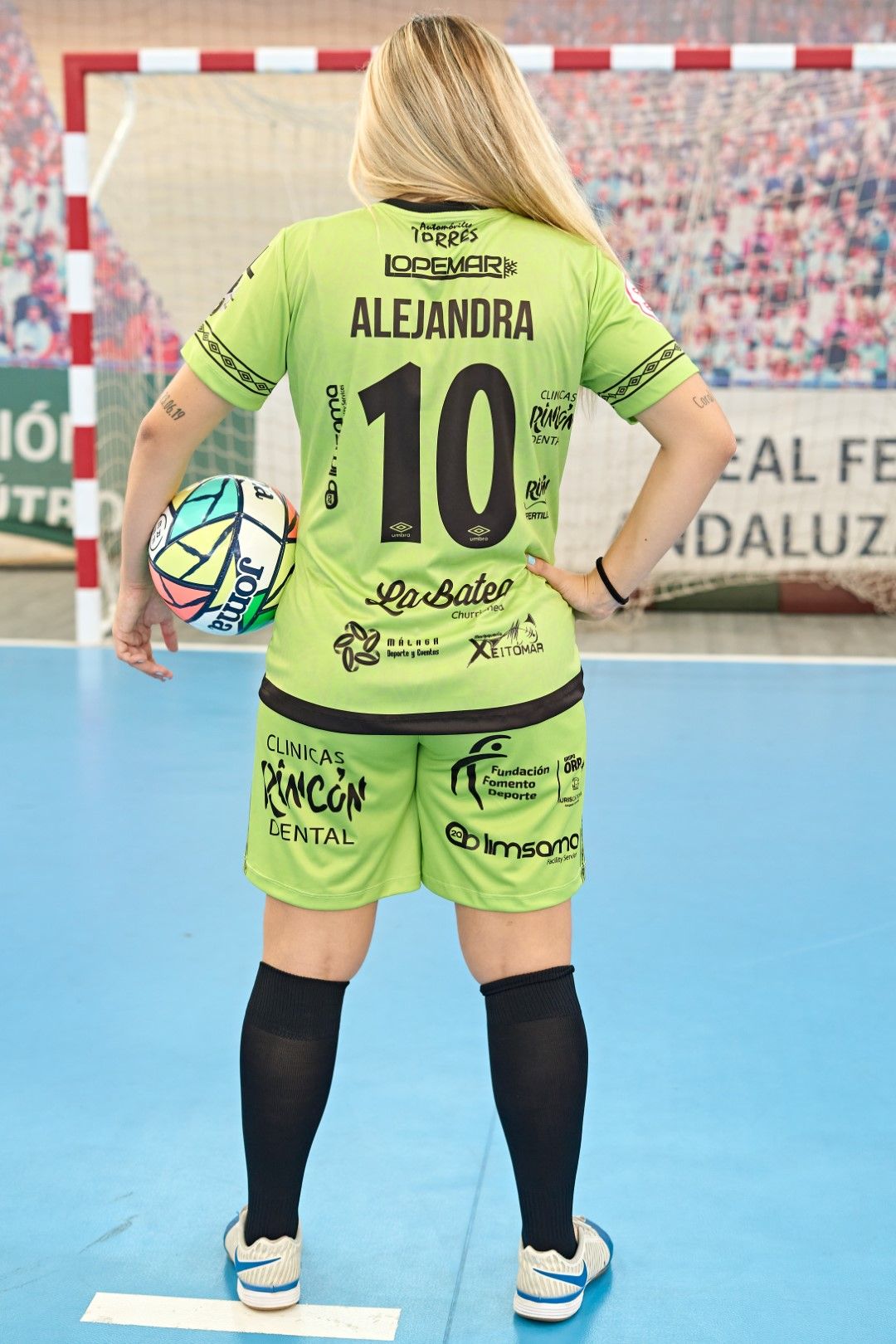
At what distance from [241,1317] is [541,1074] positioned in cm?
54

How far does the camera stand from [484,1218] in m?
2.27

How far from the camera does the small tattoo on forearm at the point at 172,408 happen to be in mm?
1869

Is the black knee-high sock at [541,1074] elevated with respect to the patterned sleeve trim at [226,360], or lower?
lower

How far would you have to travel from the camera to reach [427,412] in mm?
1801

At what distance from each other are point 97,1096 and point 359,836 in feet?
3.32

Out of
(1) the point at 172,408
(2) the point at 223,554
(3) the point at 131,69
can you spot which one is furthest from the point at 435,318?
(3) the point at 131,69

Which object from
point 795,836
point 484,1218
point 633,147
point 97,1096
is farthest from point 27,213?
point 484,1218

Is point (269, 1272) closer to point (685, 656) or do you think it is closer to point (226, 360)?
point (226, 360)

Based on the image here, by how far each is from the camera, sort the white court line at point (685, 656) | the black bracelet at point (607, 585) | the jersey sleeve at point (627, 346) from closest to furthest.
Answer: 1. the jersey sleeve at point (627, 346)
2. the black bracelet at point (607, 585)
3. the white court line at point (685, 656)

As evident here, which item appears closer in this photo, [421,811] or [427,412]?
[427,412]

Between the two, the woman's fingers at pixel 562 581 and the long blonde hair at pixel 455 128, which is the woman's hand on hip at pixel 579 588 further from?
the long blonde hair at pixel 455 128

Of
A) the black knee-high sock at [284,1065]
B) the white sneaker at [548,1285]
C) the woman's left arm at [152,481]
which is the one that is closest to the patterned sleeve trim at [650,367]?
the woman's left arm at [152,481]

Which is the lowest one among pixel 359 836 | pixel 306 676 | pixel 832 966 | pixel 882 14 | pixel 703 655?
pixel 703 655

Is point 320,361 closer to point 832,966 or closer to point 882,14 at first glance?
point 832,966
